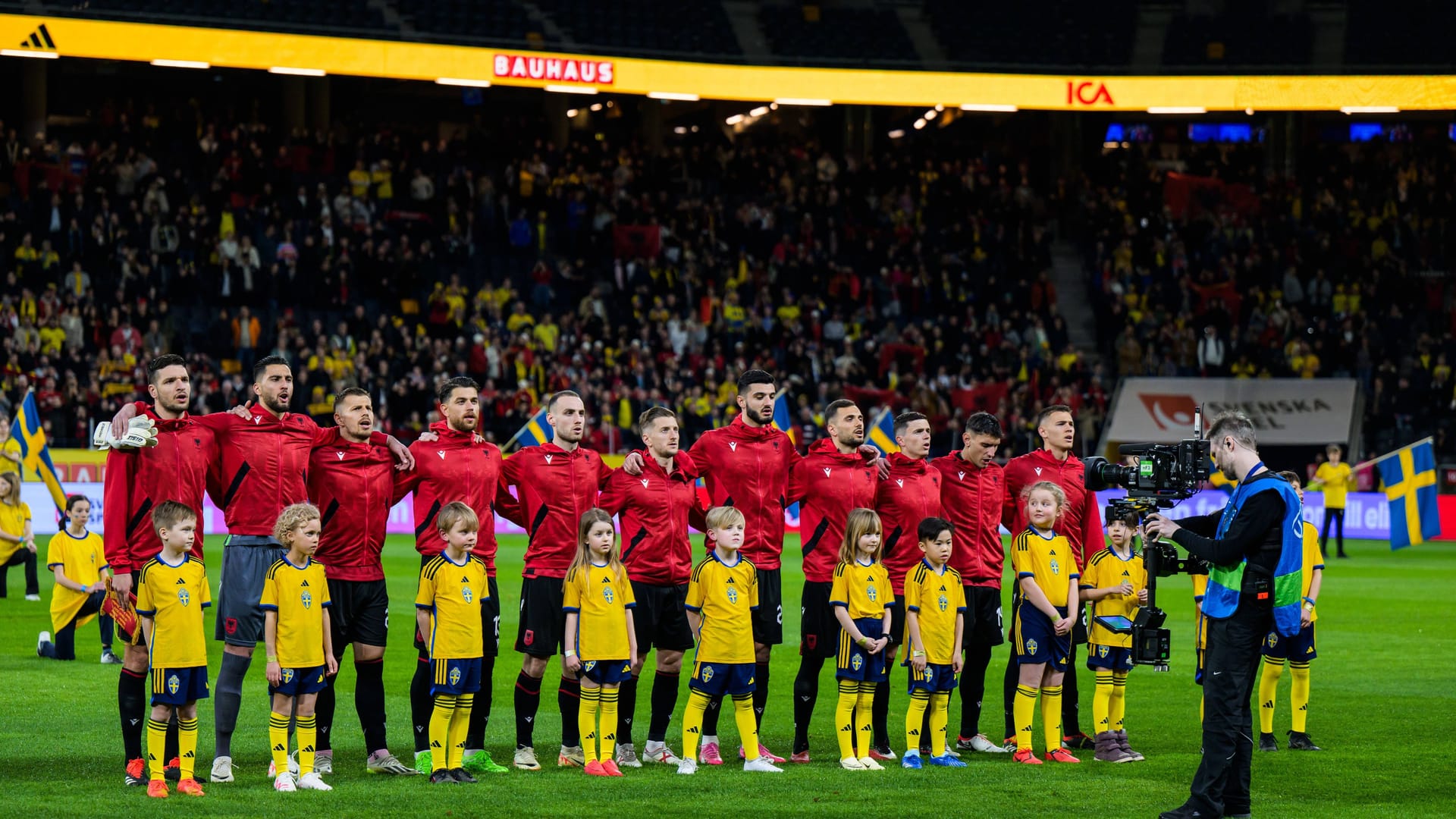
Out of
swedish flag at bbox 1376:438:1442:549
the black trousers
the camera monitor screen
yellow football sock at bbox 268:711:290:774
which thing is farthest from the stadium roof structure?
the black trousers

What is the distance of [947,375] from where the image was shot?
116ft

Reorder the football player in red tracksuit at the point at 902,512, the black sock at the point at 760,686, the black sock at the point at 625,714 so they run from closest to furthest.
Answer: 1. the black sock at the point at 625,714
2. the black sock at the point at 760,686
3. the football player in red tracksuit at the point at 902,512

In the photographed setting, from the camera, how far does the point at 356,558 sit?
33.7ft

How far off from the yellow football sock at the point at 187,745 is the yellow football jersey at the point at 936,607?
4395mm

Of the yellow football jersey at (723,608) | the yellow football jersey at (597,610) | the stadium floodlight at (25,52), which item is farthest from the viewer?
the stadium floodlight at (25,52)

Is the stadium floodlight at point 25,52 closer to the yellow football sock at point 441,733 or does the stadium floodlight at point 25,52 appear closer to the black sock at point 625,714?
the black sock at point 625,714

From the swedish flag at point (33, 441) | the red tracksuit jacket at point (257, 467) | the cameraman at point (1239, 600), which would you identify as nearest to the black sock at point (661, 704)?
the red tracksuit jacket at point (257, 467)

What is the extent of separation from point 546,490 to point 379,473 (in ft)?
3.49

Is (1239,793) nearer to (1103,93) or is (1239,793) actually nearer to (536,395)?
(536,395)

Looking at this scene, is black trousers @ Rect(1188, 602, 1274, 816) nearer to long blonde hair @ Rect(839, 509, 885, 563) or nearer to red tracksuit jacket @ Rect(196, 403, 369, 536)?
long blonde hair @ Rect(839, 509, 885, 563)

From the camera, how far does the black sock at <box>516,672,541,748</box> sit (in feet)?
35.0

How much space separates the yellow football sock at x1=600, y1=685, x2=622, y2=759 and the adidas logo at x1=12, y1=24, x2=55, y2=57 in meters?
24.3

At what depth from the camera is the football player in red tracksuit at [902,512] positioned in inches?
443

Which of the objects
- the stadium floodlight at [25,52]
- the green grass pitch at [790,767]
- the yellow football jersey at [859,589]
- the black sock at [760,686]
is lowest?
the green grass pitch at [790,767]
